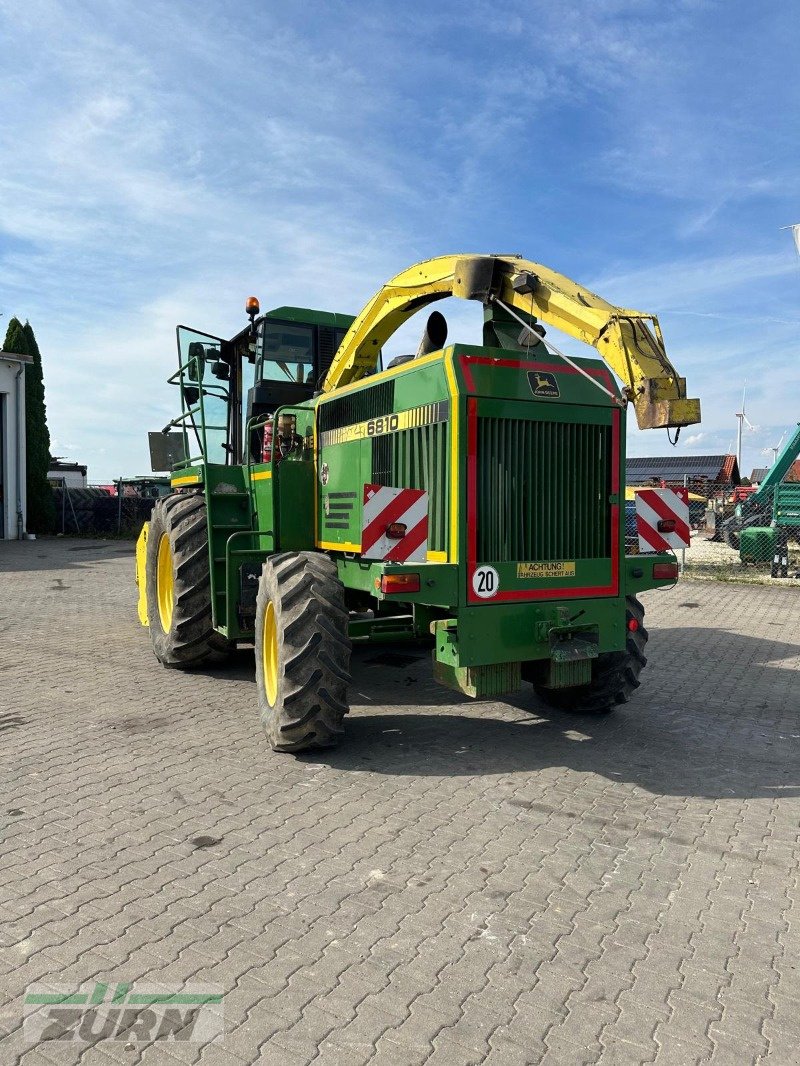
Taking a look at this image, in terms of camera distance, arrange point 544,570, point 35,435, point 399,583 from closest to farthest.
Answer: point 399,583 < point 544,570 < point 35,435

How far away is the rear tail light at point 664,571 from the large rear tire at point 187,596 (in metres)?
3.52

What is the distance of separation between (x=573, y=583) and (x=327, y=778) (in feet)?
6.18

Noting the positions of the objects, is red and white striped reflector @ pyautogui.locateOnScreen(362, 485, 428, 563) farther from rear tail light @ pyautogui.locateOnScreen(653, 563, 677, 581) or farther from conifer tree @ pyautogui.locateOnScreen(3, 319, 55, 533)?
conifer tree @ pyautogui.locateOnScreen(3, 319, 55, 533)

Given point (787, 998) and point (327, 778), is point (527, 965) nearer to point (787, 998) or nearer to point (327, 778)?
point (787, 998)

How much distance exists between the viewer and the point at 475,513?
15.7 feet

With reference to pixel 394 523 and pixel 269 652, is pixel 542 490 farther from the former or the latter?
pixel 269 652

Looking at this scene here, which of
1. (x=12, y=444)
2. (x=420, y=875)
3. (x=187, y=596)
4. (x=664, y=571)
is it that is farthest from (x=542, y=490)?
(x=12, y=444)

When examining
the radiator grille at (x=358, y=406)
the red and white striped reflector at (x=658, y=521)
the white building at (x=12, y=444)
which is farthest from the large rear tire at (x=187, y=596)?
the white building at (x=12, y=444)

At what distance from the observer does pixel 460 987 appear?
2.72 metres

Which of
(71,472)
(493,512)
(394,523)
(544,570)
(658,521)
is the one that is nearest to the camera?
(394,523)

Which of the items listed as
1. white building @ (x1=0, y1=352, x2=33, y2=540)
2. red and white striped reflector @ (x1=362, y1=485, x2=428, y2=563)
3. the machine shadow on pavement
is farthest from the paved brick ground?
white building @ (x1=0, y1=352, x2=33, y2=540)

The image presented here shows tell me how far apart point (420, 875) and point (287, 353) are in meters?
5.02

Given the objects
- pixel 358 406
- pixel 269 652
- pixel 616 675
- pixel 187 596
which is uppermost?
pixel 358 406

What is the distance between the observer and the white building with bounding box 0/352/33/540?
2205 cm
